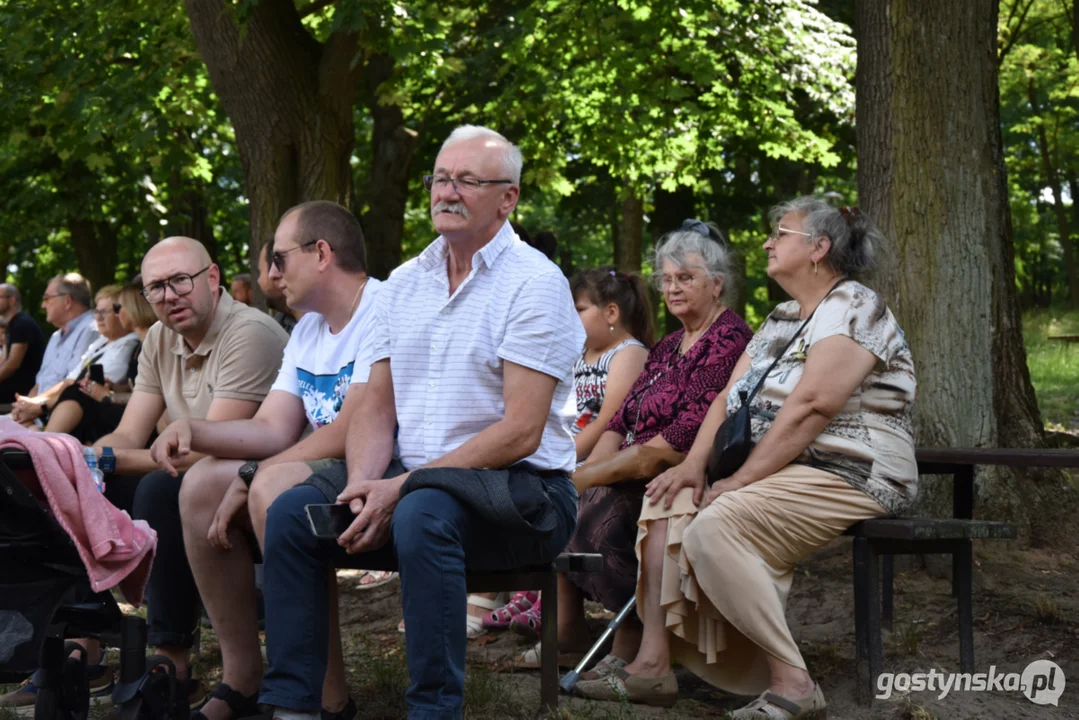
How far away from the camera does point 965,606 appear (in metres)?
4.70

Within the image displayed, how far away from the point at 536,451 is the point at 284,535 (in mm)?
781

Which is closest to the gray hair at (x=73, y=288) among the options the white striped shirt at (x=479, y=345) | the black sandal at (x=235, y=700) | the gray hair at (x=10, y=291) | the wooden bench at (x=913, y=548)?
the gray hair at (x=10, y=291)

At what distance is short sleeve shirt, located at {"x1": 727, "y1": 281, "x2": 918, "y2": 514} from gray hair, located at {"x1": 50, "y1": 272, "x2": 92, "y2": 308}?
26.4 ft

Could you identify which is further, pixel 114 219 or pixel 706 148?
pixel 114 219

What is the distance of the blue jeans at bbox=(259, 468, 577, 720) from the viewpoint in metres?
3.39

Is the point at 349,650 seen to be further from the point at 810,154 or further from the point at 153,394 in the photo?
the point at 810,154

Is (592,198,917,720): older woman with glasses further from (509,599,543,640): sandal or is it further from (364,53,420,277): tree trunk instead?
(364,53,420,277): tree trunk

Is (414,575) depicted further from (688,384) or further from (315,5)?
(315,5)

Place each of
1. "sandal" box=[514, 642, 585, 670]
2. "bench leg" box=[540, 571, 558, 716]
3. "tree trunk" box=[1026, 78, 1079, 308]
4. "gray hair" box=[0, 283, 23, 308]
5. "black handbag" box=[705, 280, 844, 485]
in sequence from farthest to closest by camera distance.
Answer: "tree trunk" box=[1026, 78, 1079, 308]
"gray hair" box=[0, 283, 23, 308]
"sandal" box=[514, 642, 585, 670]
"black handbag" box=[705, 280, 844, 485]
"bench leg" box=[540, 571, 558, 716]

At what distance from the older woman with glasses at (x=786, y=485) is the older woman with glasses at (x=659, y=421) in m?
0.35

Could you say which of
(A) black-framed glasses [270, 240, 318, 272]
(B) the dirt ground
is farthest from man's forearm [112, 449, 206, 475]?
(B) the dirt ground

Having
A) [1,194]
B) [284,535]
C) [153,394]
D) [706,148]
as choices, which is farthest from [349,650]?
[1,194]

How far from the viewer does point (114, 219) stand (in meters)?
20.8

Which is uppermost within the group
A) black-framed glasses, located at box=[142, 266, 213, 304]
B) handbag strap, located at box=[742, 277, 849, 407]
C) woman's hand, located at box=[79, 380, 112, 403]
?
black-framed glasses, located at box=[142, 266, 213, 304]
